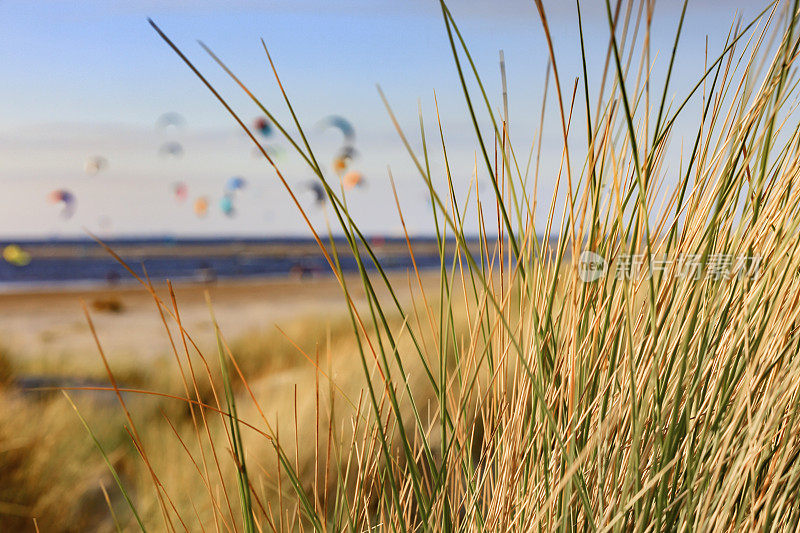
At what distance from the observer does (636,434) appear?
0.58 metres

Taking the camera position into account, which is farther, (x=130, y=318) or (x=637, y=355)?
(x=130, y=318)

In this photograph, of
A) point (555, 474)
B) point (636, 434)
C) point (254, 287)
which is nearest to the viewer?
point (636, 434)

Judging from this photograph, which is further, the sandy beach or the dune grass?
the sandy beach

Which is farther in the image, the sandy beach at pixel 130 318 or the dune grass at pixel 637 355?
the sandy beach at pixel 130 318

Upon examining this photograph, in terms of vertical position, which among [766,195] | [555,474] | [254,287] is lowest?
[254,287]

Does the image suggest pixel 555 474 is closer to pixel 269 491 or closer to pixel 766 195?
pixel 766 195

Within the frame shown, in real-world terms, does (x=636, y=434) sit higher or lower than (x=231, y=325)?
higher

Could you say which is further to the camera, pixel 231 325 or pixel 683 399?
pixel 231 325

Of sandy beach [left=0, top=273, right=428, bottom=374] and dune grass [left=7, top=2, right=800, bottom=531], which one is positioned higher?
dune grass [left=7, top=2, right=800, bottom=531]

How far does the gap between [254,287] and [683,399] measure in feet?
60.4

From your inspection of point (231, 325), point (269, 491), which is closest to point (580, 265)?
point (269, 491)

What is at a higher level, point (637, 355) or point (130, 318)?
point (637, 355)

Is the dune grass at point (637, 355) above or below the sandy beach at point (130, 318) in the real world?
above

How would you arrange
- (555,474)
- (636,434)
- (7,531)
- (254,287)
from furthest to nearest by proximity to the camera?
(254,287), (7,531), (555,474), (636,434)
